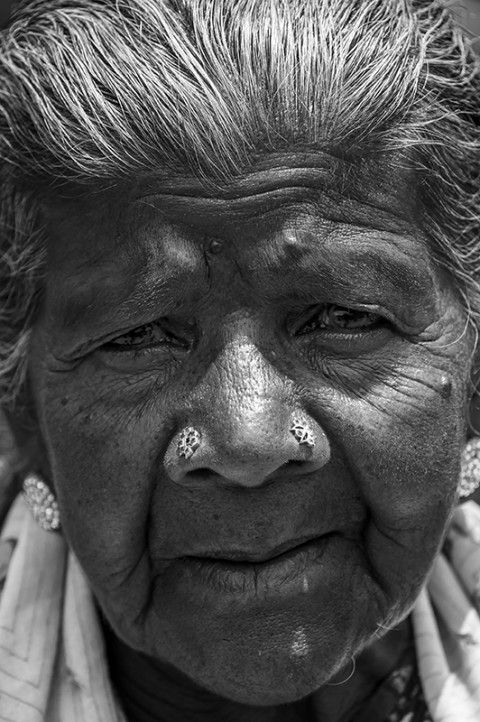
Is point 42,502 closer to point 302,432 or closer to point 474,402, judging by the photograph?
point 302,432

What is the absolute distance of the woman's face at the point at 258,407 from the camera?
2084mm

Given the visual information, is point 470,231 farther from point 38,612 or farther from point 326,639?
point 38,612

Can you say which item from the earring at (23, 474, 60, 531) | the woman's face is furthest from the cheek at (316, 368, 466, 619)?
the earring at (23, 474, 60, 531)

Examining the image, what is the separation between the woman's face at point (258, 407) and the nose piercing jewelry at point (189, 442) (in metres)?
0.01

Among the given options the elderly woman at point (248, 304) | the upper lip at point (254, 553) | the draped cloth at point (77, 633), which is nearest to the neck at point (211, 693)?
the draped cloth at point (77, 633)

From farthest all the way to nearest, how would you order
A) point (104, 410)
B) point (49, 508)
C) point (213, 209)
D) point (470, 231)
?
point (49, 508) < point (470, 231) < point (104, 410) < point (213, 209)

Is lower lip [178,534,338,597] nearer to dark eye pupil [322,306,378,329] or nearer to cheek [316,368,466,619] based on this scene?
cheek [316,368,466,619]

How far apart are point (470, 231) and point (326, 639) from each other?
2.96ft

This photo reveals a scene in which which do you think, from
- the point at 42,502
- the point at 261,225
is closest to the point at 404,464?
the point at 261,225

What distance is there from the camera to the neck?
2619mm

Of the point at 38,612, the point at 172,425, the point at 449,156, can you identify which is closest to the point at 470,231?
the point at 449,156

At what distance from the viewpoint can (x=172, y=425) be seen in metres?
2.13

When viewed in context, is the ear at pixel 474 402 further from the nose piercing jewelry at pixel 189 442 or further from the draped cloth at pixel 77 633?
the nose piercing jewelry at pixel 189 442

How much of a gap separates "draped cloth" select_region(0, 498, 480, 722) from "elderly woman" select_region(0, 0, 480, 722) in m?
0.31
